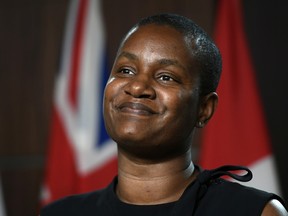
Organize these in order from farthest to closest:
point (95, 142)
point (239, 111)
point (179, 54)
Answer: point (95, 142) → point (239, 111) → point (179, 54)

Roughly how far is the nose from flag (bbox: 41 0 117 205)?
1.17 metres

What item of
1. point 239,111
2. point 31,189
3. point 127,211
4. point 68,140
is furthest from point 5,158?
point 127,211

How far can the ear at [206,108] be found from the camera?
46.3 inches

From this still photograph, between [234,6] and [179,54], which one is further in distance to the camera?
[234,6]

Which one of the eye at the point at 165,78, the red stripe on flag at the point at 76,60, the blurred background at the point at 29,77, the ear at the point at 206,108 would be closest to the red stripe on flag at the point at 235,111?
the blurred background at the point at 29,77

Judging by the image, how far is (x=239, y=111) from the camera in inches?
84.0

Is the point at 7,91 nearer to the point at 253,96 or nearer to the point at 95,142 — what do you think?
the point at 95,142

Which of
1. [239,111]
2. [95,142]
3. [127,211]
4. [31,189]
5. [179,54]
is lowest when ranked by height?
[31,189]

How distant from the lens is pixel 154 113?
42.7 inches

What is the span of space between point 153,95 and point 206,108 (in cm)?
15

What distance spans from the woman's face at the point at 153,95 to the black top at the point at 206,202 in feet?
0.24

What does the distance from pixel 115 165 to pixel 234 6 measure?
2.17 feet

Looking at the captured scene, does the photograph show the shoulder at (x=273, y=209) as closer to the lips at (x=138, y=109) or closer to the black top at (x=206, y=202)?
the black top at (x=206, y=202)

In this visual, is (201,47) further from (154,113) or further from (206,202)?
(206,202)
